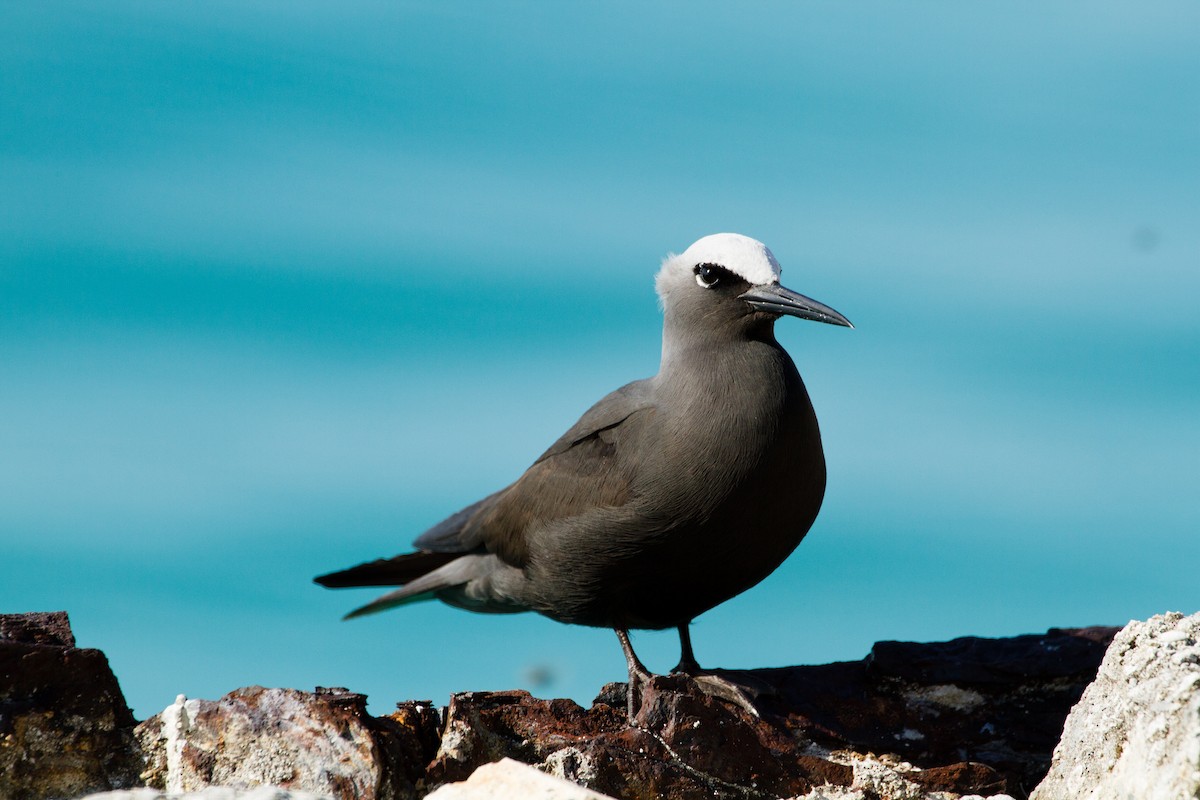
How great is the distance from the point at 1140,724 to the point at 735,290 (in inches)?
133

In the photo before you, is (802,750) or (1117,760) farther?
(802,750)

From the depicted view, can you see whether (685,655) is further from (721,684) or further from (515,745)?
(515,745)

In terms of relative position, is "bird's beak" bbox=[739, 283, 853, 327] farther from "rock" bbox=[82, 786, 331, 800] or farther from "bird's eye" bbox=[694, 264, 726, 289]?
"rock" bbox=[82, 786, 331, 800]

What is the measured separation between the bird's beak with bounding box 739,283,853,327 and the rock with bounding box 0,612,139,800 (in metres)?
3.73

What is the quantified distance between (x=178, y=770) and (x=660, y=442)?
9.70ft

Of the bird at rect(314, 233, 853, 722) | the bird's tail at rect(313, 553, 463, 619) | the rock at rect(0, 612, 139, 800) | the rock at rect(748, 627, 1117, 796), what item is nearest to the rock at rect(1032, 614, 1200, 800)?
the rock at rect(748, 627, 1117, 796)

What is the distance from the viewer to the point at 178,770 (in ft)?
15.0

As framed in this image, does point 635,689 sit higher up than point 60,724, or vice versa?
point 635,689

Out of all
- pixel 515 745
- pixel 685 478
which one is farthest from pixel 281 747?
pixel 685 478

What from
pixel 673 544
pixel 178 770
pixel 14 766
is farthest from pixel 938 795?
pixel 14 766

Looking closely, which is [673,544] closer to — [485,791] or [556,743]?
[556,743]

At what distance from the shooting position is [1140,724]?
419 centimetres

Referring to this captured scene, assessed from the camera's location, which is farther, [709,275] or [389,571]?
[389,571]

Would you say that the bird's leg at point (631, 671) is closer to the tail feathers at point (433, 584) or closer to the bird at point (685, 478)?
the bird at point (685, 478)
